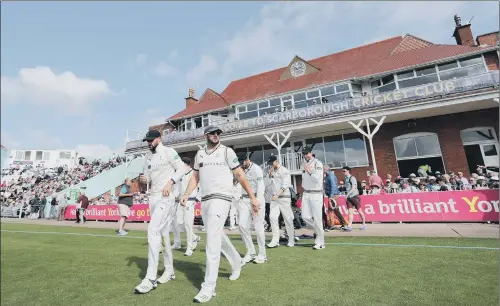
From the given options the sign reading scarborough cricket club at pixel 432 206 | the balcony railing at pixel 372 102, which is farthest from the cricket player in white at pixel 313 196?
the balcony railing at pixel 372 102

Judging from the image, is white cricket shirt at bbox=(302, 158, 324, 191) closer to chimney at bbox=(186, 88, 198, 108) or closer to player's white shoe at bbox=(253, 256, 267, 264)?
player's white shoe at bbox=(253, 256, 267, 264)

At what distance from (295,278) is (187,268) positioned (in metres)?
1.82

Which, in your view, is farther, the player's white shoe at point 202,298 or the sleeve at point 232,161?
the sleeve at point 232,161

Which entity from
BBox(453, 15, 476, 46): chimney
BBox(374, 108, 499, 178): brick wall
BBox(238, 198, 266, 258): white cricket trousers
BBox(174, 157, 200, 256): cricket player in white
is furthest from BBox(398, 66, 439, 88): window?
BBox(238, 198, 266, 258): white cricket trousers

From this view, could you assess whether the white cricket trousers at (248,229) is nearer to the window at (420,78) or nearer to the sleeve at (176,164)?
the sleeve at (176,164)

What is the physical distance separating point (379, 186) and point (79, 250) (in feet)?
35.0

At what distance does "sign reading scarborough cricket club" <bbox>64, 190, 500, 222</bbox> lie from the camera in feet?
27.0

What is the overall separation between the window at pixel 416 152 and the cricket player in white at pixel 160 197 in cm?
1700

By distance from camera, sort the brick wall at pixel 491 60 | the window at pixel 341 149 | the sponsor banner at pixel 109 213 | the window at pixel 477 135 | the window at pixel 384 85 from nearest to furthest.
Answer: the sponsor banner at pixel 109 213 < the window at pixel 477 135 < the brick wall at pixel 491 60 < the window at pixel 341 149 < the window at pixel 384 85

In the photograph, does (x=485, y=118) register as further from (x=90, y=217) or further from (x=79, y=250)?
(x=90, y=217)

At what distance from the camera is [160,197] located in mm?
3846

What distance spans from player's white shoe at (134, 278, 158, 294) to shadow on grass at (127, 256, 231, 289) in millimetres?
495

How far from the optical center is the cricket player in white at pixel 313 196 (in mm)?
5590

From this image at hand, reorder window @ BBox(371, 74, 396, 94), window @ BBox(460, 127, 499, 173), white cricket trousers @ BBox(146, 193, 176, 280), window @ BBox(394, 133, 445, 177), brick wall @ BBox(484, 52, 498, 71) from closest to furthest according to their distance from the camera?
white cricket trousers @ BBox(146, 193, 176, 280) → window @ BBox(460, 127, 499, 173) → brick wall @ BBox(484, 52, 498, 71) → window @ BBox(394, 133, 445, 177) → window @ BBox(371, 74, 396, 94)
